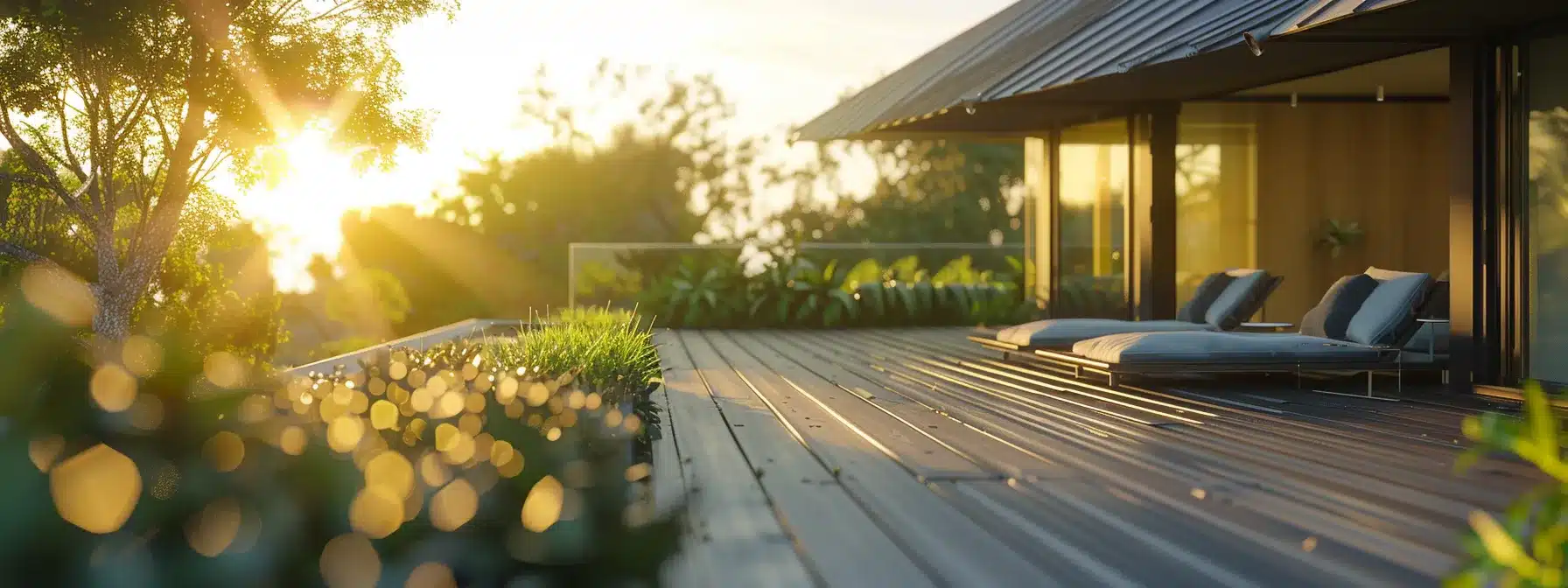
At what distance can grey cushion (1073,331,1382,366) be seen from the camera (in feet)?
25.1

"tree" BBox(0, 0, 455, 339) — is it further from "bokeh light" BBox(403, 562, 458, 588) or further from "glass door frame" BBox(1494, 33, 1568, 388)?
"bokeh light" BBox(403, 562, 458, 588)

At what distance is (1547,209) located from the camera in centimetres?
672

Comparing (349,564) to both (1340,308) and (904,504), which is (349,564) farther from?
(1340,308)

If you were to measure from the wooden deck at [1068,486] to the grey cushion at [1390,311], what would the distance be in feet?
1.24

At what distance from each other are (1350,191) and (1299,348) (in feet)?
19.1

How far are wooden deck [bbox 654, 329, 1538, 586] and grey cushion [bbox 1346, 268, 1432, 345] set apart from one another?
38cm

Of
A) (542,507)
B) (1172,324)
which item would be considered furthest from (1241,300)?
(542,507)

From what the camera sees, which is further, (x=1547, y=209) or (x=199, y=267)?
(x=199, y=267)

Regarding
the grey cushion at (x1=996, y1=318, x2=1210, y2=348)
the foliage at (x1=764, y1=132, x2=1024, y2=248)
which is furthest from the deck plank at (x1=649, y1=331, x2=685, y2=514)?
the foliage at (x1=764, y1=132, x2=1024, y2=248)

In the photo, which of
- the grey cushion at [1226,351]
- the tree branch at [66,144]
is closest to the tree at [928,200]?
the tree branch at [66,144]

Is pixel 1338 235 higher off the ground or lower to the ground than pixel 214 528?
higher

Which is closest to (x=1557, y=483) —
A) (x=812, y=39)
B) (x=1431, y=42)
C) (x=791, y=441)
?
(x=791, y=441)

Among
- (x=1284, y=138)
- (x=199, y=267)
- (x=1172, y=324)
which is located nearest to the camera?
(x=1172, y=324)

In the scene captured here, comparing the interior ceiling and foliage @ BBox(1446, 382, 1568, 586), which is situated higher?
the interior ceiling
